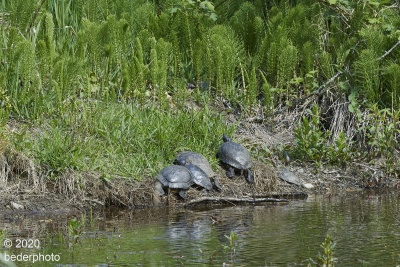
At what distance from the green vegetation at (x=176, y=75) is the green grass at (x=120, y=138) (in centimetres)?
2

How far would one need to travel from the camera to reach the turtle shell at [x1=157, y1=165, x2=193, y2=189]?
20.0 feet

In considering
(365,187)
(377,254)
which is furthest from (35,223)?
(365,187)

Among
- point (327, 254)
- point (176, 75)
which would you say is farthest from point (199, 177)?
point (327, 254)

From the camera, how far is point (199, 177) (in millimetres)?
6332

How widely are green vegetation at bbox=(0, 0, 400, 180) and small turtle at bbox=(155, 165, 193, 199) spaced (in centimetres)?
24

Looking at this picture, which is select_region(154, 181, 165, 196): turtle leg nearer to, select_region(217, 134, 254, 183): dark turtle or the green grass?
the green grass

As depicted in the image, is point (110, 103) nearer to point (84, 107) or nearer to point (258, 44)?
point (84, 107)

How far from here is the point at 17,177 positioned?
6.02m


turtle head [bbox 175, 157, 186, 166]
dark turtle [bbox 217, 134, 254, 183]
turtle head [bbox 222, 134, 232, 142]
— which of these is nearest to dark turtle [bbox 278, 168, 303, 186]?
dark turtle [bbox 217, 134, 254, 183]

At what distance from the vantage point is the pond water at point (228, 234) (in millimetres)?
3963

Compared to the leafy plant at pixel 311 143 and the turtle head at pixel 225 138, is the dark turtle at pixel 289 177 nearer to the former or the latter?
the leafy plant at pixel 311 143

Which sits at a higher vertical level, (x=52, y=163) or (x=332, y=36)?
(x=332, y=36)

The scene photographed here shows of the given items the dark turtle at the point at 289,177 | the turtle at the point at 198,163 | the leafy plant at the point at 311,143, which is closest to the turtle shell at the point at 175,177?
the turtle at the point at 198,163

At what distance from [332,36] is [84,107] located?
3687 millimetres
